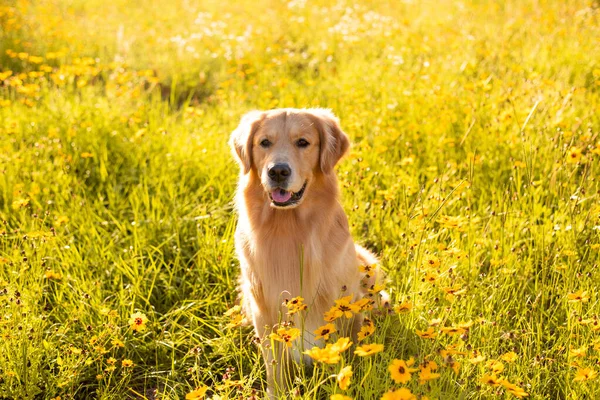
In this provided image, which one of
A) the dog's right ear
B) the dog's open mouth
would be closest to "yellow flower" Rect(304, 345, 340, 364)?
the dog's open mouth

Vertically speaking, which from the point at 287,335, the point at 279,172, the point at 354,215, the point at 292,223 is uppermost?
the point at 279,172

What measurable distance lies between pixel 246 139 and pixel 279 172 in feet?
1.30

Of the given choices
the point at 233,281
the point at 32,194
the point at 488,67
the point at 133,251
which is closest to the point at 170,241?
the point at 133,251

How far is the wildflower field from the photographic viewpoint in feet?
8.07

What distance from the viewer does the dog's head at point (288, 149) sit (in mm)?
2818

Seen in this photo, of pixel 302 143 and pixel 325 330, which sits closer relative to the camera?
pixel 325 330

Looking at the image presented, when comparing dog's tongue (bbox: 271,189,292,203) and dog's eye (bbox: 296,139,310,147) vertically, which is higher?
dog's eye (bbox: 296,139,310,147)

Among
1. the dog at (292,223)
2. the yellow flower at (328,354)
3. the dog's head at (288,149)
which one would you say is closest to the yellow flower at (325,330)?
the yellow flower at (328,354)

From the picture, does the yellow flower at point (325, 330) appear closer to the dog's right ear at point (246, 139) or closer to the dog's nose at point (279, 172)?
the dog's nose at point (279, 172)

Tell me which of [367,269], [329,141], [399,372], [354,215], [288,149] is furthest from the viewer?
Answer: [354,215]

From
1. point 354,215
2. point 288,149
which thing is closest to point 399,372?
point 288,149

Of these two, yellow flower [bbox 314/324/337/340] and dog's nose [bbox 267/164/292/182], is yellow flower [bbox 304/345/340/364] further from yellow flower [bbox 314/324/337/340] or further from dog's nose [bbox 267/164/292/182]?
dog's nose [bbox 267/164/292/182]

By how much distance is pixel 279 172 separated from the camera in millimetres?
2781

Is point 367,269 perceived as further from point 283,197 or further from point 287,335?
point 283,197
